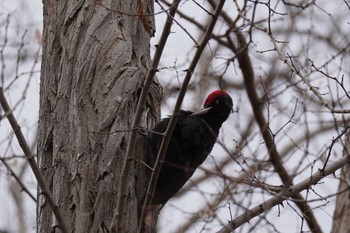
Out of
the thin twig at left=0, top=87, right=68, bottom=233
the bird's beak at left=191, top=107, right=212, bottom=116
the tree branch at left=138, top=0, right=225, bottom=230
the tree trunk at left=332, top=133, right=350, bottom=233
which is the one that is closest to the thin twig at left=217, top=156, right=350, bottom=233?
the tree branch at left=138, top=0, right=225, bottom=230

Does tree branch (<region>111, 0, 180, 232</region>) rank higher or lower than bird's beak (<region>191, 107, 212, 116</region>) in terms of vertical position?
lower

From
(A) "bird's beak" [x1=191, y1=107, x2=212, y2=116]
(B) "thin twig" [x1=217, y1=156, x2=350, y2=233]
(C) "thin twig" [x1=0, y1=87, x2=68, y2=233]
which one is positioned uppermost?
(A) "bird's beak" [x1=191, y1=107, x2=212, y2=116]

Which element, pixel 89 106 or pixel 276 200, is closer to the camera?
pixel 276 200

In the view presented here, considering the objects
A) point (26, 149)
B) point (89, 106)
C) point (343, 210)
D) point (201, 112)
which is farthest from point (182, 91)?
point (343, 210)

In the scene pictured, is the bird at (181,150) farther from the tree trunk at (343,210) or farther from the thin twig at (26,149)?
the tree trunk at (343,210)

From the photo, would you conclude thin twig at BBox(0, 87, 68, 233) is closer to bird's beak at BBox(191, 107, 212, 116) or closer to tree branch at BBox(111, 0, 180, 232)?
tree branch at BBox(111, 0, 180, 232)

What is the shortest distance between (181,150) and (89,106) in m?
0.78

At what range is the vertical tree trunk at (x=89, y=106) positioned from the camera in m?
3.31

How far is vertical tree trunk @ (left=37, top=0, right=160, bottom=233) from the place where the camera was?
10.8 feet

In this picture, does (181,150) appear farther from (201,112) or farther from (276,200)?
(276,200)

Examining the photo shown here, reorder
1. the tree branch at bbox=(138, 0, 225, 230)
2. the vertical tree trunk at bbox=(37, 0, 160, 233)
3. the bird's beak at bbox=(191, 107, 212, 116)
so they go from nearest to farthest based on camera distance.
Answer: the tree branch at bbox=(138, 0, 225, 230) < the vertical tree trunk at bbox=(37, 0, 160, 233) < the bird's beak at bbox=(191, 107, 212, 116)

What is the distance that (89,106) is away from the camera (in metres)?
3.52

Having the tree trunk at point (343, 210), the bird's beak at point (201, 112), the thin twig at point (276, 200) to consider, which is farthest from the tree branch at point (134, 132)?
the tree trunk at point (343, 210)

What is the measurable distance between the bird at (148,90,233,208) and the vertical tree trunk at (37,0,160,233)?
0.19 m
